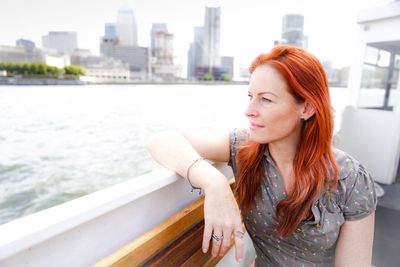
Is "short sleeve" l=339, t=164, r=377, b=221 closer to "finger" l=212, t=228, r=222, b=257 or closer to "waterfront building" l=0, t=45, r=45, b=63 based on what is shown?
"finger" l=212, t=228, r=222, b=257

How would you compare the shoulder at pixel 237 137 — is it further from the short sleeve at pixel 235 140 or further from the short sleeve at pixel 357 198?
the short sleeve at pixel 357 198

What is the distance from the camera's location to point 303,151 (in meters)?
0.93

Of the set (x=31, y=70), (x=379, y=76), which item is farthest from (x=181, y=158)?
(x=31, y=70)

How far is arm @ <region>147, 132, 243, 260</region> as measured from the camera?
2.62 ft

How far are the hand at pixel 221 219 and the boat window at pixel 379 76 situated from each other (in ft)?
12.6

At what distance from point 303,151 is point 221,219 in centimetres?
36

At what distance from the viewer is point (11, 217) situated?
2.74 meters

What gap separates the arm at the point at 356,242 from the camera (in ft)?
2.89

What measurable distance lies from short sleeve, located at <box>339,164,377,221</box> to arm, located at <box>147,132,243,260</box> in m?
0.35

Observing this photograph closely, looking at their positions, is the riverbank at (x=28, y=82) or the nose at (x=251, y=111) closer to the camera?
the nose at (x=251, y=111)

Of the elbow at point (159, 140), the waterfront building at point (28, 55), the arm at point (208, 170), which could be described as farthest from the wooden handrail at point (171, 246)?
the waterfront building at point (28, 55)

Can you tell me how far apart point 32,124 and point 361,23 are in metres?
8.15

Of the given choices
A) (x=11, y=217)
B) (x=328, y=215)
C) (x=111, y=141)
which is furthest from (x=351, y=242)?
(x=111, y=141)

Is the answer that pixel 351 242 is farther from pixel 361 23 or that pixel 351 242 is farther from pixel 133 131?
pixel 133 131
